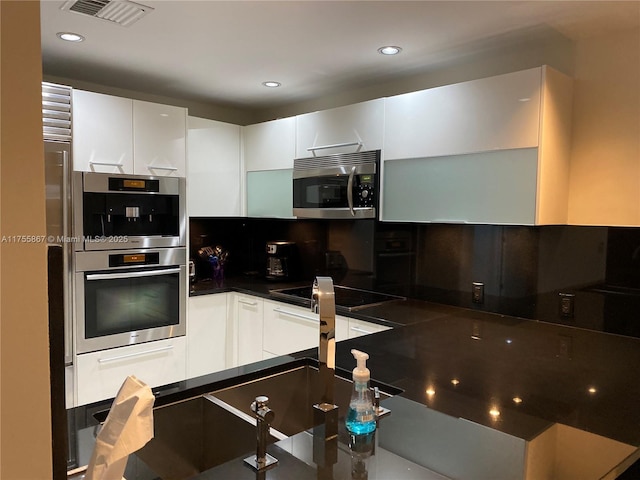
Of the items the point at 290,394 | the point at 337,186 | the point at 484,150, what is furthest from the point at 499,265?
the point at 290,394

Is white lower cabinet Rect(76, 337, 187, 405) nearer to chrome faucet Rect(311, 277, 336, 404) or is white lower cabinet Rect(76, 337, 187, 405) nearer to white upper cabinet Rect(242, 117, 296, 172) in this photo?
white upper cabinet Rect(242, 117, 296, 172)

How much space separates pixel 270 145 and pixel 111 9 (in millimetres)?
1547

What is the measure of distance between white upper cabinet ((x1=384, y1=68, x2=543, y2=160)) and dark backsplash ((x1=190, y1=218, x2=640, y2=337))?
506 millimetres

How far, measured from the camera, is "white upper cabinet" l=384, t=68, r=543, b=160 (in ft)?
7.13

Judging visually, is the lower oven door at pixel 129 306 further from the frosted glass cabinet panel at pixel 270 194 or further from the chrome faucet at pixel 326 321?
the chrome faucet at pixel 326 321

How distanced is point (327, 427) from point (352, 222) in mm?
2263

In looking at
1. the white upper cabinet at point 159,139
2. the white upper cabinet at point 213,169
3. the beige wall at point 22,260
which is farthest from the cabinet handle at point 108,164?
the beige wall at point 22,260

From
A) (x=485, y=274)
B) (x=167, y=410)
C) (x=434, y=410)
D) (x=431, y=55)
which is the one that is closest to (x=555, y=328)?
(x=485, y=274)

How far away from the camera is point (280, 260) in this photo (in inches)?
145

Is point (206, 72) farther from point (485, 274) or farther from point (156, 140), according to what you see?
point (485, 274)

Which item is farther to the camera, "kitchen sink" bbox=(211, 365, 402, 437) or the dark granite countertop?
"kitchen sink" bbox=(211, 365, 402, 437)

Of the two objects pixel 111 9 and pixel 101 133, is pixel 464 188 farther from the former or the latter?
pixel 101 133

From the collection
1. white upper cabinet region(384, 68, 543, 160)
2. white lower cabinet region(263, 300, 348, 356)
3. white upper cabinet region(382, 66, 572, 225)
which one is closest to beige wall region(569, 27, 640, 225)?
white upper cabinet region(382, 66, 572, 225)

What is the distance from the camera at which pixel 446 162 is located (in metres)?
2.48
